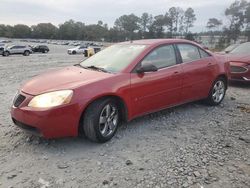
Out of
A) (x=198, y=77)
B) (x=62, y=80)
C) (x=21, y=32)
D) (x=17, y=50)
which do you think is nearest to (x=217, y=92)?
(x=198, y=77)

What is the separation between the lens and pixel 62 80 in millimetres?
4051

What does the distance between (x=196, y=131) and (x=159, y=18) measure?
3437 inches

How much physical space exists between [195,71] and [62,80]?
2720 millimetres

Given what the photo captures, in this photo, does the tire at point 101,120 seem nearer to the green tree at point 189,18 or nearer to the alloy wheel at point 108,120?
the alloy wheel at point 108,120

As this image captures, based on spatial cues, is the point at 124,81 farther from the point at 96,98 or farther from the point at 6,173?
the point at 6,173

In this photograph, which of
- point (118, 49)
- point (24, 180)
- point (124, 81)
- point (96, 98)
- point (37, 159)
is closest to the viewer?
point (24, 180)

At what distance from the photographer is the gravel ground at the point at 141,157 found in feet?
10.3

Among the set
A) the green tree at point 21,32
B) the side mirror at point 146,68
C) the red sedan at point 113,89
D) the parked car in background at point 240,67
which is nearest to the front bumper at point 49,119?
the red sedan at point 113,89

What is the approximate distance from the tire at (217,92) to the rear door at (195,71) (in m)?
0.18

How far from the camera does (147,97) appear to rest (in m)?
4.52

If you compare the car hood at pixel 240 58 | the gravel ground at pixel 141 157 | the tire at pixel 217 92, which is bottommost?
the gravel ground at pixel 141 157

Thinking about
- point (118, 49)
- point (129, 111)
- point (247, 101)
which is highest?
point (118, 49)

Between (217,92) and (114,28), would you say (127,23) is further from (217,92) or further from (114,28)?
(217,92)

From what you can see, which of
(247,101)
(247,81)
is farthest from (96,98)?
(247,81)
